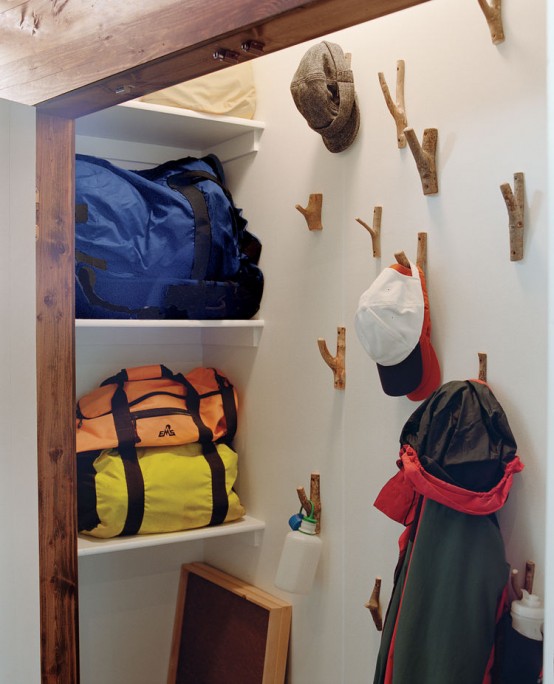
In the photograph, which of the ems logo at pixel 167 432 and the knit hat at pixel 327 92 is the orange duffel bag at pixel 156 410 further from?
the knit hat at pixel 327 92

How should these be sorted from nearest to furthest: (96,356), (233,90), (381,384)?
(381,384) < (233,90) < (96,356)

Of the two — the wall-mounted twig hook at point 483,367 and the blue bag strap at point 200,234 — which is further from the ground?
the blue bag strap at point 200,234

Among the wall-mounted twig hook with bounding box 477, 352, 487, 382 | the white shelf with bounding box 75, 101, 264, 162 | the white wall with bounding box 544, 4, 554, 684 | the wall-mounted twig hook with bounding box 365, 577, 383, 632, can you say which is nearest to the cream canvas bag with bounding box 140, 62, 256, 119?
the white shelf with bounding box 75, 101, 264, 162

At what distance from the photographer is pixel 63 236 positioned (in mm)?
2004

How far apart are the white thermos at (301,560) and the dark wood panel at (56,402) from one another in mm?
570

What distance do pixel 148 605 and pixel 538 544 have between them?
1.57 m

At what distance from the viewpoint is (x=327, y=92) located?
2.03m

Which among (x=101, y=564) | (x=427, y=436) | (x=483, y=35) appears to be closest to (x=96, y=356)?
(x=101, y=564)

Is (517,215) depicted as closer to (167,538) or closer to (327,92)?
(327,92)

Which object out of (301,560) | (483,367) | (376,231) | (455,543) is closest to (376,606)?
(301,560)

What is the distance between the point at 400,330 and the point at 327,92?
0.66 metres

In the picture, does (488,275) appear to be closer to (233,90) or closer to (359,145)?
(359,145)

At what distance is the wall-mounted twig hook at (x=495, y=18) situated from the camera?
167 cm

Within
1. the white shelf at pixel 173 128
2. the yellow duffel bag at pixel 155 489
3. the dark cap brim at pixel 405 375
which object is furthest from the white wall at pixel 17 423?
the dark cap brim at pixel 405 375
